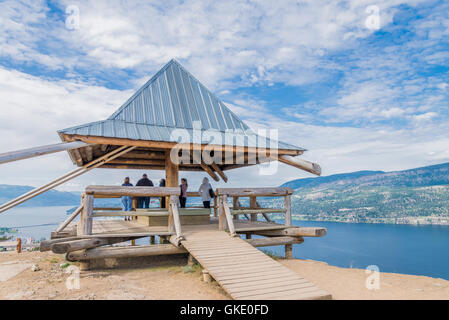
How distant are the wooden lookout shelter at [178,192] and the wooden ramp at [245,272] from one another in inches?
0.7

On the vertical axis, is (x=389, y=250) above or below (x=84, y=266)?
below

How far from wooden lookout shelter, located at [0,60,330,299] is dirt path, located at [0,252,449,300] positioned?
500 mm

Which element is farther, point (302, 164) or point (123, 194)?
point (302, 164)

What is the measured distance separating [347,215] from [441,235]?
55.0 meters

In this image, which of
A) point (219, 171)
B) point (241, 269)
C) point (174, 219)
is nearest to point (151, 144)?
point (174, 219)

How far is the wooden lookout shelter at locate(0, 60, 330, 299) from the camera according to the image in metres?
6.00

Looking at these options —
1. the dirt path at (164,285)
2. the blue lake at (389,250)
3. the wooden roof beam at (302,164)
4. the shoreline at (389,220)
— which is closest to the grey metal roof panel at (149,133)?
the wooden roof beam at (302,164)

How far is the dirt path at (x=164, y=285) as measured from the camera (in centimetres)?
546

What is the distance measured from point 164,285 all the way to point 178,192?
2.39 meters

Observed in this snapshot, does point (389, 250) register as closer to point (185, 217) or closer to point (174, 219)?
point (185, 217)

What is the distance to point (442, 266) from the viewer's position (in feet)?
221

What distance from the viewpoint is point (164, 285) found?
6176 millimetres
